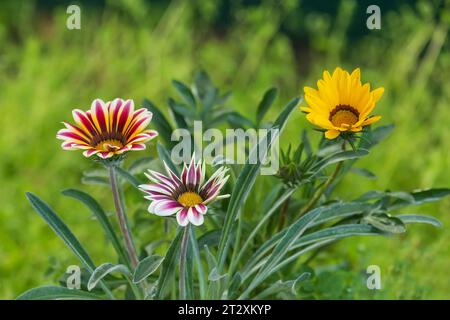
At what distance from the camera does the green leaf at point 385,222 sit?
4.48 feet

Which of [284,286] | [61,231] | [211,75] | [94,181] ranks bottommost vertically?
[284,286]

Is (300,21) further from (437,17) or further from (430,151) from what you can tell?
(430,151)

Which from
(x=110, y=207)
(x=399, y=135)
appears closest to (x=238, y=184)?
(x=110, y=207)

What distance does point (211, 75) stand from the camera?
3.37 metres

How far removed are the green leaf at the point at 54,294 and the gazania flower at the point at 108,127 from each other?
0.82 ft

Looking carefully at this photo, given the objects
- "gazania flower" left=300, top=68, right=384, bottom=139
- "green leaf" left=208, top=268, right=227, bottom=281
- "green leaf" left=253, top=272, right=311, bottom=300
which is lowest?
"green leaf" left=253, top=272, right=311, bottom=300

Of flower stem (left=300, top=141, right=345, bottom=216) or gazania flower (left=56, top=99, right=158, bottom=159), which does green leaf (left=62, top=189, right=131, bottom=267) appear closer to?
gazania flower (left=56, top=99, right=158, bottom=159)

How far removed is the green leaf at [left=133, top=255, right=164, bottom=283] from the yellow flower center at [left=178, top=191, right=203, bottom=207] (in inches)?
4.7

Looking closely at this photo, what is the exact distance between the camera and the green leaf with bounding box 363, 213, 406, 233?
4.48ft

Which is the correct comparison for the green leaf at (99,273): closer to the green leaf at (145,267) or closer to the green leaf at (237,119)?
the green leaf at (145,267)

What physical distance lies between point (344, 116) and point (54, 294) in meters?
0.55

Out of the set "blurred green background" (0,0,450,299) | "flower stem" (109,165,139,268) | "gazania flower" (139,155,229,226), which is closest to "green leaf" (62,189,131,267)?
"flower stem" (109,165,139,268)

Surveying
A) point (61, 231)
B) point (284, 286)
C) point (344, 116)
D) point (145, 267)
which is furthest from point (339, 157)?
point (61, 231)

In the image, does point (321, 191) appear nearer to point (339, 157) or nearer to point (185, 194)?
point (339, 157)
